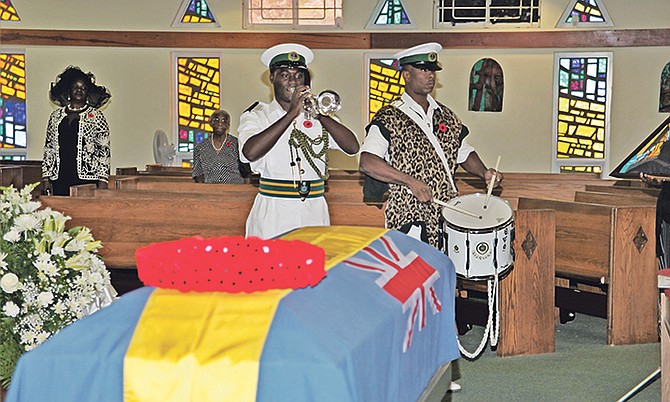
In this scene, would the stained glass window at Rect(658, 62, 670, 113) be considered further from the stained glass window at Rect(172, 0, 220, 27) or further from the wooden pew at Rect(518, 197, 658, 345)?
the wooden pew at Rect(518, 197, 658, 345)

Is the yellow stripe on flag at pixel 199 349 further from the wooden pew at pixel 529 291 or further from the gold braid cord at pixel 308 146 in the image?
the wooden pew at pixel 529 291

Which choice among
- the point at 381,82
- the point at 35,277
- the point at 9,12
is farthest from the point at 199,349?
the point at 9,12

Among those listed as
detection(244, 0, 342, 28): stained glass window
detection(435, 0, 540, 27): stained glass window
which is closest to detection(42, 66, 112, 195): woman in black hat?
detection(244, 0, 342, 28): stained glass window

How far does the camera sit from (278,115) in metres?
3.89

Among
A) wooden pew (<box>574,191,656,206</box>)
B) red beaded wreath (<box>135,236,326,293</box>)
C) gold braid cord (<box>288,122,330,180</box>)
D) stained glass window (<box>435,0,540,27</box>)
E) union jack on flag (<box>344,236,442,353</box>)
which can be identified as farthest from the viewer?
stained glass window (<box>435,0,540,27</box>)

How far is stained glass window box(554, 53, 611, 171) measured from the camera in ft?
43.6

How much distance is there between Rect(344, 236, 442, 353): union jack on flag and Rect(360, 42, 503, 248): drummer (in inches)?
52.8

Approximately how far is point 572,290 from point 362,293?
4246 millimetres

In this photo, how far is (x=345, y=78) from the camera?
13.7 meters

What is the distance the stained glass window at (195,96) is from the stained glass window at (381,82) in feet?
7.33

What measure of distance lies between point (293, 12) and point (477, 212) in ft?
32.3

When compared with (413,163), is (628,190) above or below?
below

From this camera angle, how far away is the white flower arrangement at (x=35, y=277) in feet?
9.02

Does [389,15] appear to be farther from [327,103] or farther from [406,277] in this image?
[406,277]
